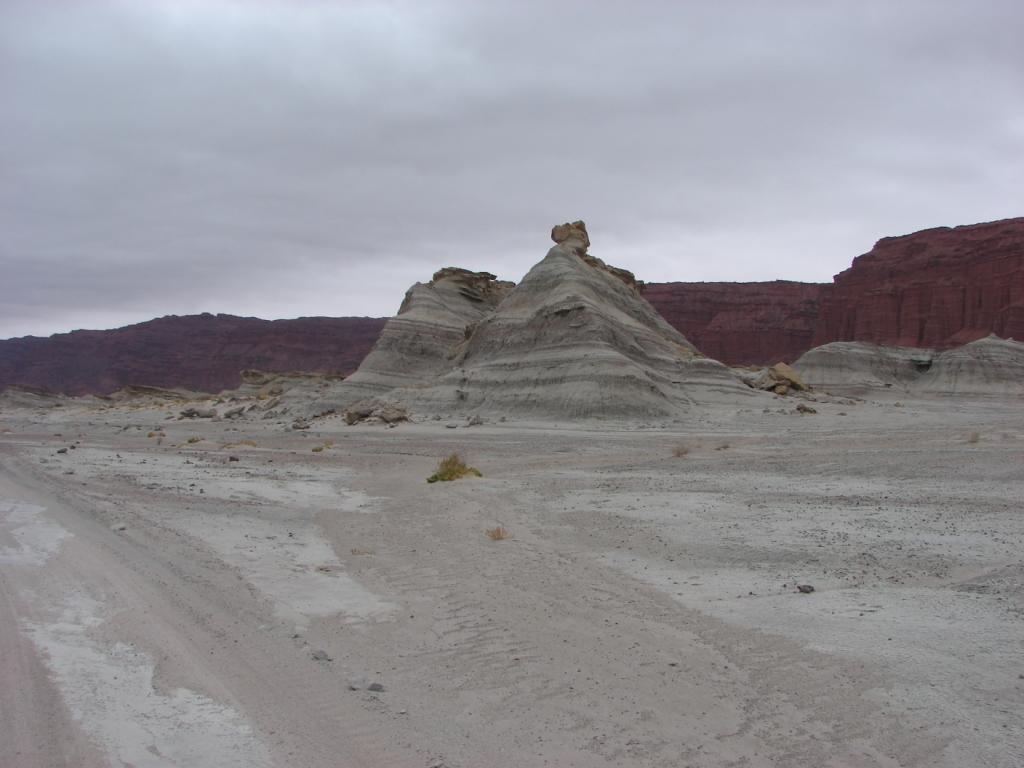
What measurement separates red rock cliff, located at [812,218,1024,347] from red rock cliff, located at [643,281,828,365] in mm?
13492

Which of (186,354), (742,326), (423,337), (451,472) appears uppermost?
(742,326)

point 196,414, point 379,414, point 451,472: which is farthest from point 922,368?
point 451,472

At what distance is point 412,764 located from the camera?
439 centimetres

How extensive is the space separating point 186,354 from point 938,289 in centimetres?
15213

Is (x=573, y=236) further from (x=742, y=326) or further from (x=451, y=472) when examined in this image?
(x=742, y=326)

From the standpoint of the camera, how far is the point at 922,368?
272 feet

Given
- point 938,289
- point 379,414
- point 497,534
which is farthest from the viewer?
point 938,289

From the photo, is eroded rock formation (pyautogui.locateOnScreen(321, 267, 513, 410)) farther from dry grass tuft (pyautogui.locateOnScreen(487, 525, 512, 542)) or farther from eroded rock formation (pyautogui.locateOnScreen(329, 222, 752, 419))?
dry grass tuft (pyautogui.locateOnScreen(487, 525, 512, 542))

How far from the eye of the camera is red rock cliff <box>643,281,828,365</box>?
14288 centimetres

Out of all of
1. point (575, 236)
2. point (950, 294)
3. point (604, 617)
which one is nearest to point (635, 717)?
point (604, 617)

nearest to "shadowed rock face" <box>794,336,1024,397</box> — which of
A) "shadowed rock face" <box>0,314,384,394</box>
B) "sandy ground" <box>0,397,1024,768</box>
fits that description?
"sandy ground" <box>0,397,1024,768</box>

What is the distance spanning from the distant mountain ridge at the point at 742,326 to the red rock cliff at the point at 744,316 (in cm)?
22

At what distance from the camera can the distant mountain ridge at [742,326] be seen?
105438 mm

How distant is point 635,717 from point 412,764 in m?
1.46
